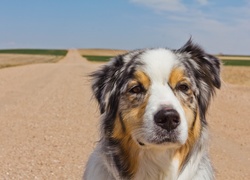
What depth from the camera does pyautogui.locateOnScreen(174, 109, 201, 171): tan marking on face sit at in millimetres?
5699

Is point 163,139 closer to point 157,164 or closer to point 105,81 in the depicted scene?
point 157,164

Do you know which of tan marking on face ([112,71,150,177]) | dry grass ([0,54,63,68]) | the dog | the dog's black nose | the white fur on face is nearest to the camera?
the dog's black nose

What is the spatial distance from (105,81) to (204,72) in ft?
3.69

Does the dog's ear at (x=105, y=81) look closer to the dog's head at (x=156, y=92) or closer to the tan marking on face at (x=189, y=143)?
the dog's head at (x=156, y=92)

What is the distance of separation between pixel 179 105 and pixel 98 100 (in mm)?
1217

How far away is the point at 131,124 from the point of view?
5.56 metres

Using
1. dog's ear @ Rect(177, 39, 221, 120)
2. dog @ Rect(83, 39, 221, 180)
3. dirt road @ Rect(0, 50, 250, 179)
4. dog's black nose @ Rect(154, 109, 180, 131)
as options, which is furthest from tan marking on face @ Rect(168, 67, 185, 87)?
dirt road @ Rect(0, 50, 250, 179)

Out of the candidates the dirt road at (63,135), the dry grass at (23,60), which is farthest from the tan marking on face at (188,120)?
the dry grass at (23,60)

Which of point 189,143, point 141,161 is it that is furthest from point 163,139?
point 141,161

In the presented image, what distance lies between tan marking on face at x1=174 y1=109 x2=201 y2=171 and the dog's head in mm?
32

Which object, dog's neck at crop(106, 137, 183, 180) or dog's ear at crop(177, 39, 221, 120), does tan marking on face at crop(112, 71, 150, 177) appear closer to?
dog's neck at crop(106, 137, 183, 180)

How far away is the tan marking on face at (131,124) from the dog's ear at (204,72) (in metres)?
0.72

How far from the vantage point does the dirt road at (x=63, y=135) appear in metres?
10.1

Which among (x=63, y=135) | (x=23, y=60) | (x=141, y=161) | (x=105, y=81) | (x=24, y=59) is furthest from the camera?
(x=24, y=59)
